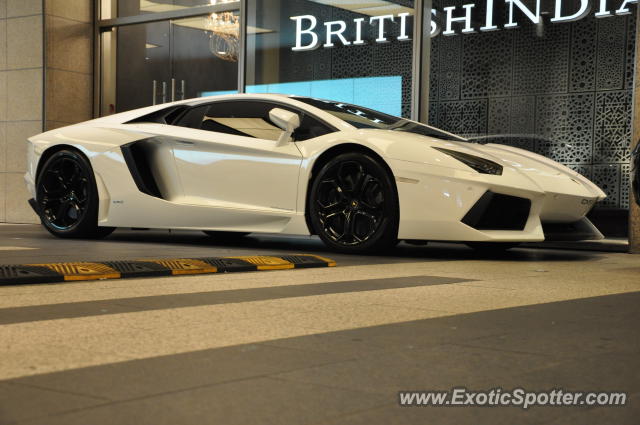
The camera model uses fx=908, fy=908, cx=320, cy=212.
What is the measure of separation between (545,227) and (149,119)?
10.9 feet

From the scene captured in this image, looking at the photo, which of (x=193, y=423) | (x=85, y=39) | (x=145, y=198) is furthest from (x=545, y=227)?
(x=85, y=39)

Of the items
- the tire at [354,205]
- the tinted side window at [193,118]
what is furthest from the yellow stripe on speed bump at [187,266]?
the tinted side window at [193,118]

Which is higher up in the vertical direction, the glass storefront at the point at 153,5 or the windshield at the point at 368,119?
the glass storefront at the point at 153,5

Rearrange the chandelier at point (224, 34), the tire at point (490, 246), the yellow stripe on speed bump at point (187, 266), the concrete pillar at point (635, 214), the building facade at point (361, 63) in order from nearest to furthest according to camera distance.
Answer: the yellow stripe on speed bump at point (187, 266) < the tire at point (490, 246) < the concrete pillar at point (635, 214) < the building facade at point (361, 63) < the chandelier at point (224, 34)

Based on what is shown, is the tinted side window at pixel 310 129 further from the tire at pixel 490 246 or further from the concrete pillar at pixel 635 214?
the concrete pillar at pixel 635 214

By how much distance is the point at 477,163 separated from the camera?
603 centimetres

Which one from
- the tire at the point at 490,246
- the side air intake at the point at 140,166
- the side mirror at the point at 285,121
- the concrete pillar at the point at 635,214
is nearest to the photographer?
the side mirror at the point at 285,121

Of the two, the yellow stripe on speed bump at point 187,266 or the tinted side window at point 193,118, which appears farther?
the tinted side window at point 193,118

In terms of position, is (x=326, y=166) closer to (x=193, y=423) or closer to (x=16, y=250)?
(x=16, y=250)

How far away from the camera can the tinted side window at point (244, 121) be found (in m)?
6.64

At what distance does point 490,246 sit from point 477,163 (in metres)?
1.34

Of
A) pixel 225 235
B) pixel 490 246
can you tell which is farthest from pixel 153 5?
pixel 490 246

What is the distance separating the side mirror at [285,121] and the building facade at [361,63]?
10.7 ft

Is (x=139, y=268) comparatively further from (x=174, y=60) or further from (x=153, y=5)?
(x=153, y=5)
